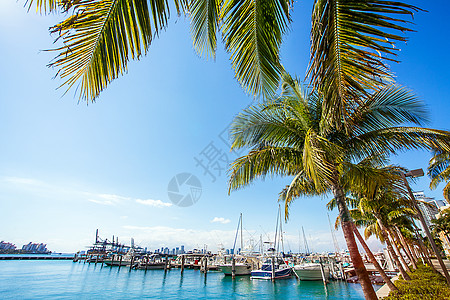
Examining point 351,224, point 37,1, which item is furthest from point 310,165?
point 37,1

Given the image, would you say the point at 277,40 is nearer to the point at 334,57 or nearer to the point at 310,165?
the point at 334,57

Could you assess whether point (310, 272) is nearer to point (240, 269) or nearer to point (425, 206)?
point (240, 269)

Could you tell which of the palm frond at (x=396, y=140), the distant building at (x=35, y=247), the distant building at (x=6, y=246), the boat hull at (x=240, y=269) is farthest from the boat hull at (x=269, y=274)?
the distant building at (x=35, y=247)

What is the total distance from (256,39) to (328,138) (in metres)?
4.83

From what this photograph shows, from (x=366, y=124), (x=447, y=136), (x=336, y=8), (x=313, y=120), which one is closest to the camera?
(x=336, y=8)

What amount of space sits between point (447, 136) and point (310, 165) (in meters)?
3.22

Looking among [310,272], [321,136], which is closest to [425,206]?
[310,272]

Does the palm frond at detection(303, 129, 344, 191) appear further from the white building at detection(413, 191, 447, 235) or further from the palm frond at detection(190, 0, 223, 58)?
the white building at detection(413, 191, 447, 235)

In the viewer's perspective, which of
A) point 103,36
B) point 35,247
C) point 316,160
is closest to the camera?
point 103,36

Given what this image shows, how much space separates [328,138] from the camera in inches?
254

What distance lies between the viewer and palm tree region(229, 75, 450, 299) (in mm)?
5199

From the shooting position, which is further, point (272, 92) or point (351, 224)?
point (351, 224)

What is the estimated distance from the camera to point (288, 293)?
25.3m

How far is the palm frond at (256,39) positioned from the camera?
8.50 ft
